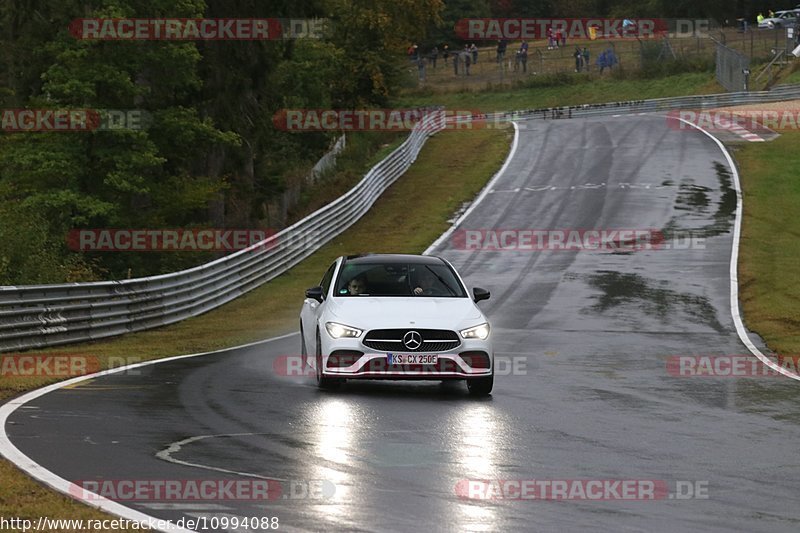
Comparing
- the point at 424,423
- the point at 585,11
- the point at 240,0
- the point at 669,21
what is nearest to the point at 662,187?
the point at 240,0

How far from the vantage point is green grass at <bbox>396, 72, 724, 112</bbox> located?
266ft

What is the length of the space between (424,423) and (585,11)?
388 ft

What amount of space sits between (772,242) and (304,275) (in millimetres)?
12519

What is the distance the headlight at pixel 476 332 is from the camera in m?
14.3

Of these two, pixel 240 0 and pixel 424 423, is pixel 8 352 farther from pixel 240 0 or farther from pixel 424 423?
pixel 240 0

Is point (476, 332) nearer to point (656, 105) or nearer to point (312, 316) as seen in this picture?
point (312, 316)

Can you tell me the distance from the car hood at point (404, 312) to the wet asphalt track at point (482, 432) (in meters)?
0.80

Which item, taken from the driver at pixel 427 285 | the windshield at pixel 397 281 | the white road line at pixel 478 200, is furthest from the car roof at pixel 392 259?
the white road line at pixel 478 200

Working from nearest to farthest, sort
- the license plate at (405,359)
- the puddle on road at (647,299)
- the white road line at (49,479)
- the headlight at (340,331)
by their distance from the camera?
the white road line at (49,479)
the license plate at (405,359)
the headlight at (340,331)
the puddle on road at (647,299)

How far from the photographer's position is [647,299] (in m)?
27.6

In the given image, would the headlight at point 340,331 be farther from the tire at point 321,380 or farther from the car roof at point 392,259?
the car roof at point 392,259

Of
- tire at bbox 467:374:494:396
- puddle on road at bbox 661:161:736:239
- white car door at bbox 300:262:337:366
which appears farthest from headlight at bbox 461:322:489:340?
puddle on road at bbox 661:161:736:239

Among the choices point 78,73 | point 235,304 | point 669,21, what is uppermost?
point 669,21

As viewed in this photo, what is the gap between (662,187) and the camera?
46844mm
